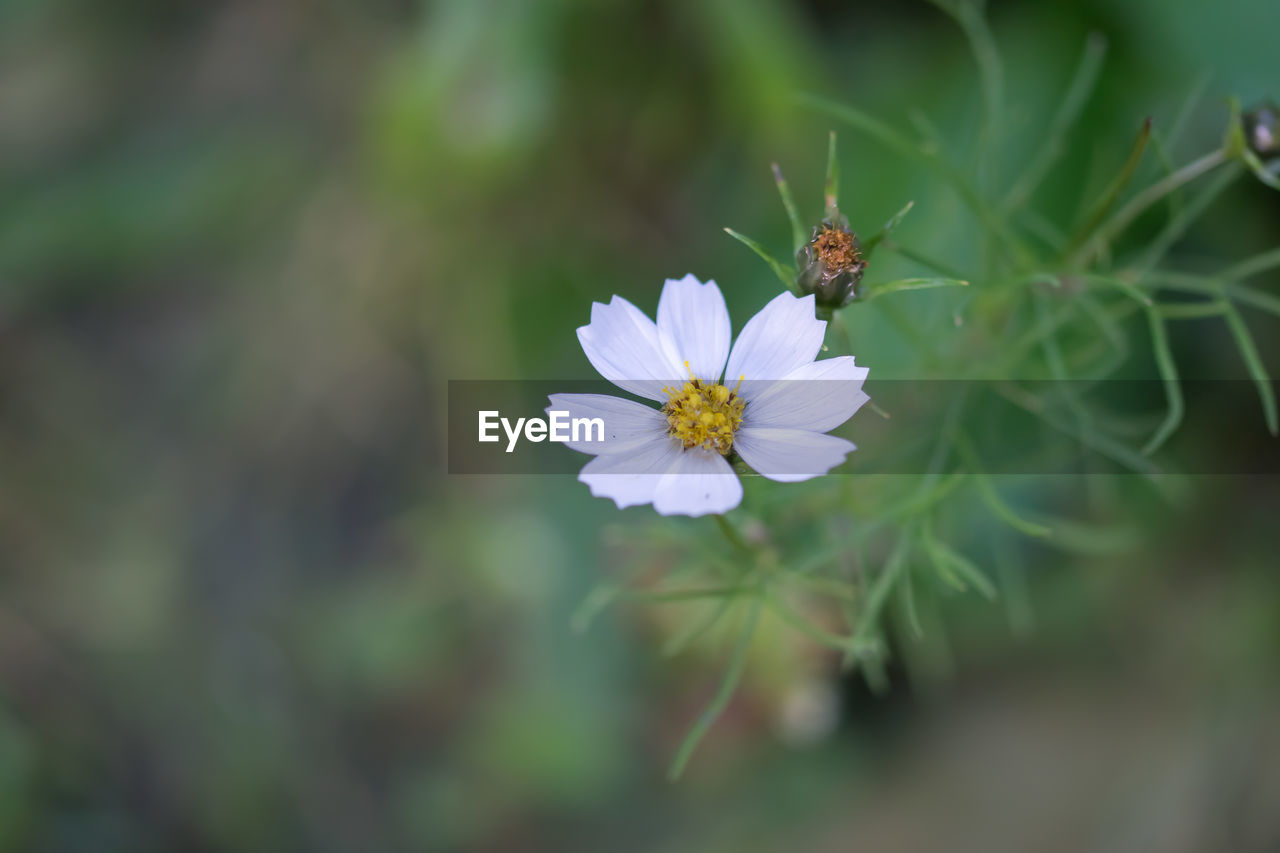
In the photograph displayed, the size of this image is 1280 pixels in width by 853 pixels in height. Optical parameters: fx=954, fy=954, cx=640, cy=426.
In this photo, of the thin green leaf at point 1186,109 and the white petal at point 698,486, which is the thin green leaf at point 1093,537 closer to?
the thin green leaf at point 1186,109

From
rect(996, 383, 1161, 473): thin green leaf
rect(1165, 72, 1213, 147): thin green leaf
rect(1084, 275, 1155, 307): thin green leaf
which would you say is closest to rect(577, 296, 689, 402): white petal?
rect(1084, 275, 1155, 307): thin green leaf

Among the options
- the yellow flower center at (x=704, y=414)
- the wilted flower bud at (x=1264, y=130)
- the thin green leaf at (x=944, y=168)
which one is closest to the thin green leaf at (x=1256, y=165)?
the wilted flower bud at (x=1264, y=130)

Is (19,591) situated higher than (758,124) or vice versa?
(758,124)

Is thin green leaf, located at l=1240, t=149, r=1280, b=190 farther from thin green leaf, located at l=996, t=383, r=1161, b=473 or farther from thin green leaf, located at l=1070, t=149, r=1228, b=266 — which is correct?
thin green leaf, located at l=996, t=383, r=1161, b=473

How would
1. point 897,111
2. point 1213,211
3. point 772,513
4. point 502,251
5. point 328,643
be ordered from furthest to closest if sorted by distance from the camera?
point 328,643
point 502,251
point 897,111
point 1213,211
point 772,513

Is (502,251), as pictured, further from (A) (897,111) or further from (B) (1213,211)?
(B) (1213,211)

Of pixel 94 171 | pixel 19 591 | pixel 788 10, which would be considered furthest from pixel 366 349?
pixel 788 10
